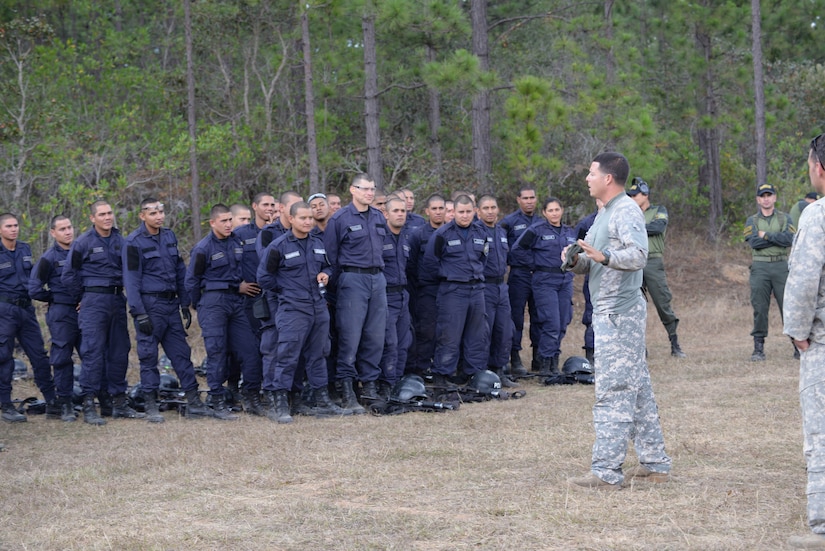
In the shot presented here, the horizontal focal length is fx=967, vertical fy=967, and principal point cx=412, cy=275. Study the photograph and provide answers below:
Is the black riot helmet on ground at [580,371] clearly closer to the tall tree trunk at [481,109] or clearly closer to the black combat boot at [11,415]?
the black combat boot at [11,415]

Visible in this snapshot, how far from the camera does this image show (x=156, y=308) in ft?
31.8

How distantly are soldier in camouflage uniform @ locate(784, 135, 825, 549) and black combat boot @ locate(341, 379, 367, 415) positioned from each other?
213 inches

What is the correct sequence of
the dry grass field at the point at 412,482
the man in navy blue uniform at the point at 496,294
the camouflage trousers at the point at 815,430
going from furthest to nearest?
the man in navy blue uniform at the point at 496,294 → the dry grass field at the point at 412,482 → the camouflage trousers at the point at 815,430

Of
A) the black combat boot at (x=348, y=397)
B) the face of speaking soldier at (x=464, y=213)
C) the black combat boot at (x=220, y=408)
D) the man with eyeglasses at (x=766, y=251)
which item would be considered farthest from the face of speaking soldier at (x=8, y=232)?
the man with eyeglasses at (x=766, y=251)

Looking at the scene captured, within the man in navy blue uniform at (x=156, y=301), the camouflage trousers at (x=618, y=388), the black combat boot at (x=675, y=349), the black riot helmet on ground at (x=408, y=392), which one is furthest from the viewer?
the black combat boot at (x=675, y=349)

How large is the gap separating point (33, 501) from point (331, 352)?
4.41 m

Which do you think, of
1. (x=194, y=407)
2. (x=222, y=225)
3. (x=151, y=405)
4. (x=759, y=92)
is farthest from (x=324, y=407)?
(x=759, y=92)

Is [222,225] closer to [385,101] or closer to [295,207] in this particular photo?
[295,207]

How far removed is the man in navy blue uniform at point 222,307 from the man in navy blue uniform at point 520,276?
3.70 meters

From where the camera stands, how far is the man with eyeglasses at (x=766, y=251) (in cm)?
1177

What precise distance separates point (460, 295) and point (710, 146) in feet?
53.6

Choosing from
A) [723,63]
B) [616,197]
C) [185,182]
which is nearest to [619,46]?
[723,63]

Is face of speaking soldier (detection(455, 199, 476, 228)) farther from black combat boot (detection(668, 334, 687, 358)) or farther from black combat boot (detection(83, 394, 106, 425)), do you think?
black combat boot (detection(83, 394, 106, 425))

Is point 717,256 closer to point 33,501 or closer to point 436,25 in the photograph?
point 436,25
